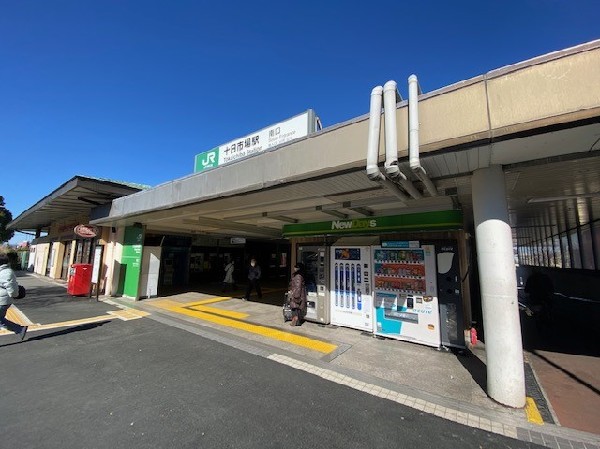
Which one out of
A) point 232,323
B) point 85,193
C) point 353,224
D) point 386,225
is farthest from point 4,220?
point 386,225

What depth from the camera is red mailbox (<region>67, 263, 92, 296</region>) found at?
11070mm

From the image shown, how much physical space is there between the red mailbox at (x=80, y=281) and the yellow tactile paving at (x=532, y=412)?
1391cm

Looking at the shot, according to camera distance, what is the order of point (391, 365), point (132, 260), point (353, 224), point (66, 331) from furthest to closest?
point (132, 260) < point (353, 224) < point (66, 331) < point (391, 365)

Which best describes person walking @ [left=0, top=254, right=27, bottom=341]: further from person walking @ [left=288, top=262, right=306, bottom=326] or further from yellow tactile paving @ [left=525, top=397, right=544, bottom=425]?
yellow tactile paving @ [left=525, top=397, right=544, bottom=425]

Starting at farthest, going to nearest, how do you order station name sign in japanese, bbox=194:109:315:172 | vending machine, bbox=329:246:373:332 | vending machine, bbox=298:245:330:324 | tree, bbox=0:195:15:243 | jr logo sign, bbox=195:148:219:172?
tree, bbox=0:195:15:243 < jr logo sign, bbox=195:148:219:172 < vending machine, bbox=298:245:330:324 < vending machine, bbox=329:246:373:332 < station name sign in japanese, bbox=194:109:315:172

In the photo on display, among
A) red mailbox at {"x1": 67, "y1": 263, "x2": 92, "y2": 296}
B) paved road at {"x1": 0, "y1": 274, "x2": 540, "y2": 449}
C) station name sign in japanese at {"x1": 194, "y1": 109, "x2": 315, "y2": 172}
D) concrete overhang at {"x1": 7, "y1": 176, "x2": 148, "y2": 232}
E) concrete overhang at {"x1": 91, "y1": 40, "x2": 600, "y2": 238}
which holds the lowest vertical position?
paved road at {"x1": 0, "y1": 274, "x2": 540, "y2": 449}

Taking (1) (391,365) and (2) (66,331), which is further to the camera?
(2) (66,331)

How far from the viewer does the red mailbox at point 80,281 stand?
436 inches

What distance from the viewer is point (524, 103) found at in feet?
9.34

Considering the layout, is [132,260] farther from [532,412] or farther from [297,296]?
[532,412]

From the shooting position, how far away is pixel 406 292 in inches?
238

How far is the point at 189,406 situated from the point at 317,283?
453cm

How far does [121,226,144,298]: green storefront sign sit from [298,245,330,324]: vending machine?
7.09m

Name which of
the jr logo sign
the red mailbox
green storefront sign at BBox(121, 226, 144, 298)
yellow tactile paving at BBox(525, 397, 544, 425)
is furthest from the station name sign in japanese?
the red mailbox
